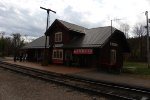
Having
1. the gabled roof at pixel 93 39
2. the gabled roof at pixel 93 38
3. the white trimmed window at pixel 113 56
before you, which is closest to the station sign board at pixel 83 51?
the gabled roof at pixel 93 38

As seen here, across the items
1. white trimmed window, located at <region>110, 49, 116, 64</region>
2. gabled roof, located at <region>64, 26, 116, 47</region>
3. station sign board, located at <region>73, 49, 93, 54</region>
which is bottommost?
white trimmed window, located at <region>110, 49, 116, 64</region>

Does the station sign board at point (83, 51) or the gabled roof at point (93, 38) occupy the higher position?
the gabled roof at point (93, 38)

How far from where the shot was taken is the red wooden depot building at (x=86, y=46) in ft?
80.1

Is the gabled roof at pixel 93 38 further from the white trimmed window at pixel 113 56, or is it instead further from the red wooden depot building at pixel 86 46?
the white trimmed window at pixel 113 56

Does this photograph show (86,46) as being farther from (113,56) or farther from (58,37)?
(58,37)

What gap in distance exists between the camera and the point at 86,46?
24.0 metres

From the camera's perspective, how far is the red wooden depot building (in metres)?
24.4

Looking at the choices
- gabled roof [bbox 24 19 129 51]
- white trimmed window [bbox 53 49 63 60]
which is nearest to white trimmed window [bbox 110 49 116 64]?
gabled roof [bbox 24 19 129 51]

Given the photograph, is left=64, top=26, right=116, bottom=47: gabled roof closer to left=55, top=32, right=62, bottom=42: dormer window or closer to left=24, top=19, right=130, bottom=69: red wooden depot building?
left=24, top=19, right=130, bottom=69: red wooden depot building

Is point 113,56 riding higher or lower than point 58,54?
lower

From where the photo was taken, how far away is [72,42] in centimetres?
2731

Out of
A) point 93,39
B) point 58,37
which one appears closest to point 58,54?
point 58,37

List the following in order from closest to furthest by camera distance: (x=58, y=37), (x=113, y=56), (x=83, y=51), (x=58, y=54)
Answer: (x=83, y=51) < (x=113, y=56) < (x=58, y=54) < (x=58, y=37)

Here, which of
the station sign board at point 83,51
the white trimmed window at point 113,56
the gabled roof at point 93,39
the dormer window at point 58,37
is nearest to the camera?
the station sign board at point 83,51
